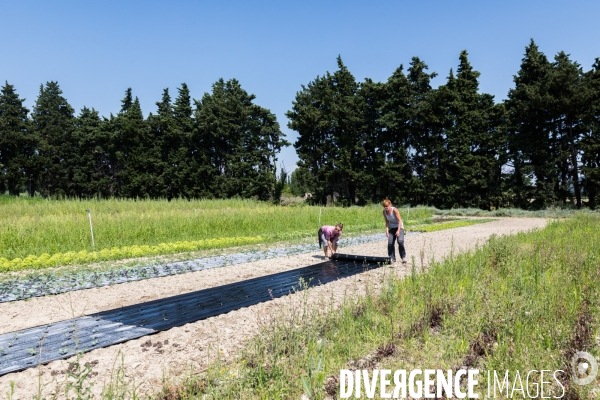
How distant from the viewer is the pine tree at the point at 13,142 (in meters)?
38.0

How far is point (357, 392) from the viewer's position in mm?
2832

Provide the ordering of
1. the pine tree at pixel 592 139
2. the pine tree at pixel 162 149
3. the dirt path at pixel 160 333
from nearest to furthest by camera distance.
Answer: the dirt path at pixel 160 333 < the pine tree at pixel 592 139 < the pine tree at pixel 162 149

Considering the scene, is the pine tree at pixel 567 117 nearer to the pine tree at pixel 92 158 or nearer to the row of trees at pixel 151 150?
the row of trees at pixel 151 150

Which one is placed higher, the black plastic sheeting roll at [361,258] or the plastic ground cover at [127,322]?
the black plastic sheeting roll at [361,258]

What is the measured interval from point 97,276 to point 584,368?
7909 millimetres

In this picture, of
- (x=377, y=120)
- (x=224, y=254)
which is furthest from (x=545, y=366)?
(x=377, y=120)

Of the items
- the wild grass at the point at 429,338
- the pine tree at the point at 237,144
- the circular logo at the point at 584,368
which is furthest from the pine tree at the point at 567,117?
the circular logo at the point at 584,368

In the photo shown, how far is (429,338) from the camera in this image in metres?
3.93

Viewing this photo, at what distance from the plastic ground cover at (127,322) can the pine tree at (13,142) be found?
40975mm

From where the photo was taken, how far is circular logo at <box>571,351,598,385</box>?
296 centimetres

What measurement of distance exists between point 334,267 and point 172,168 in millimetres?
34509

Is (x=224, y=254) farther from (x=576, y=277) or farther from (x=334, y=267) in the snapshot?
(x=576, y=277)

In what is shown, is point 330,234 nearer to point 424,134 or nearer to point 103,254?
point 103,254

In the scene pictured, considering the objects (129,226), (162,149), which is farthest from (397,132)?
(129,226)
